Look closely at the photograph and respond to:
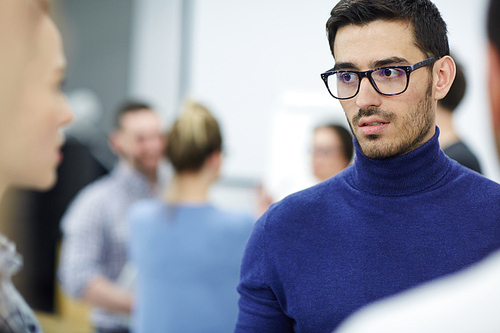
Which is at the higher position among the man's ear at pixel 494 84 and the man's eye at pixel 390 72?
the man's eye at pixel 390 72

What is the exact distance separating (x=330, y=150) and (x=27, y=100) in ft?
4.23

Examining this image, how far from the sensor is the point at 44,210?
3.12 metres

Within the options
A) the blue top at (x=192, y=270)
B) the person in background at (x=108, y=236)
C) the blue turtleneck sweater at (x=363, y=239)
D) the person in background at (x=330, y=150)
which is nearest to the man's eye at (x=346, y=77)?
the blue turtleneck sweater at (x=363, y=239)

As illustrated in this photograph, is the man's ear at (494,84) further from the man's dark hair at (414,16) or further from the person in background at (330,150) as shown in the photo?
the person in background at (330,150)

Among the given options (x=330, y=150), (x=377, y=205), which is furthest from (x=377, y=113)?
(x=330, y=150)

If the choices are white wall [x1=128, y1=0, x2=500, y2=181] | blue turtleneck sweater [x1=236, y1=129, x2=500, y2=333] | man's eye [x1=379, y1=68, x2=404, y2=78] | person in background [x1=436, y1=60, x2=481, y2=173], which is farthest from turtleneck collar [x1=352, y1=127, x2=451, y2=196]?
white wall [x1=128, y1=0, x2=500, y2=181]

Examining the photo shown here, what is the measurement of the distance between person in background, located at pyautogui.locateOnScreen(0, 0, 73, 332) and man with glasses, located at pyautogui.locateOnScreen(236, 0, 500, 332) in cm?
32

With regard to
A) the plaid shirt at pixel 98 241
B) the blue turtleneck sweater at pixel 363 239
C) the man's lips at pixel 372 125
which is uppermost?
the man's lips at pixel 372 125

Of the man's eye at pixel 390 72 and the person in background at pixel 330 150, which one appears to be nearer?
the man's eye at pixel 390 72

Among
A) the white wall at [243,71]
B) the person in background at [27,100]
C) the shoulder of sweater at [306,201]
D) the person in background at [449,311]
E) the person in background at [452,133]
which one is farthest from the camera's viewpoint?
the white wall at [243,71]

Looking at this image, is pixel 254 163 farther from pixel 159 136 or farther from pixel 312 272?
pixel 312 272

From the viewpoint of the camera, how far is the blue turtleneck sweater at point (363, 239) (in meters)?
0.60

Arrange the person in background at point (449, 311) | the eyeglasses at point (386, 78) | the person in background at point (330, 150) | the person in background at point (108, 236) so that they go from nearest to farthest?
the person in background at point (449, 311), the eyeglasses at point (386, 78), the person in background at point (330, 150), the person in background at point (108, 236)

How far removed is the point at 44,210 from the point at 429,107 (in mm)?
2939
